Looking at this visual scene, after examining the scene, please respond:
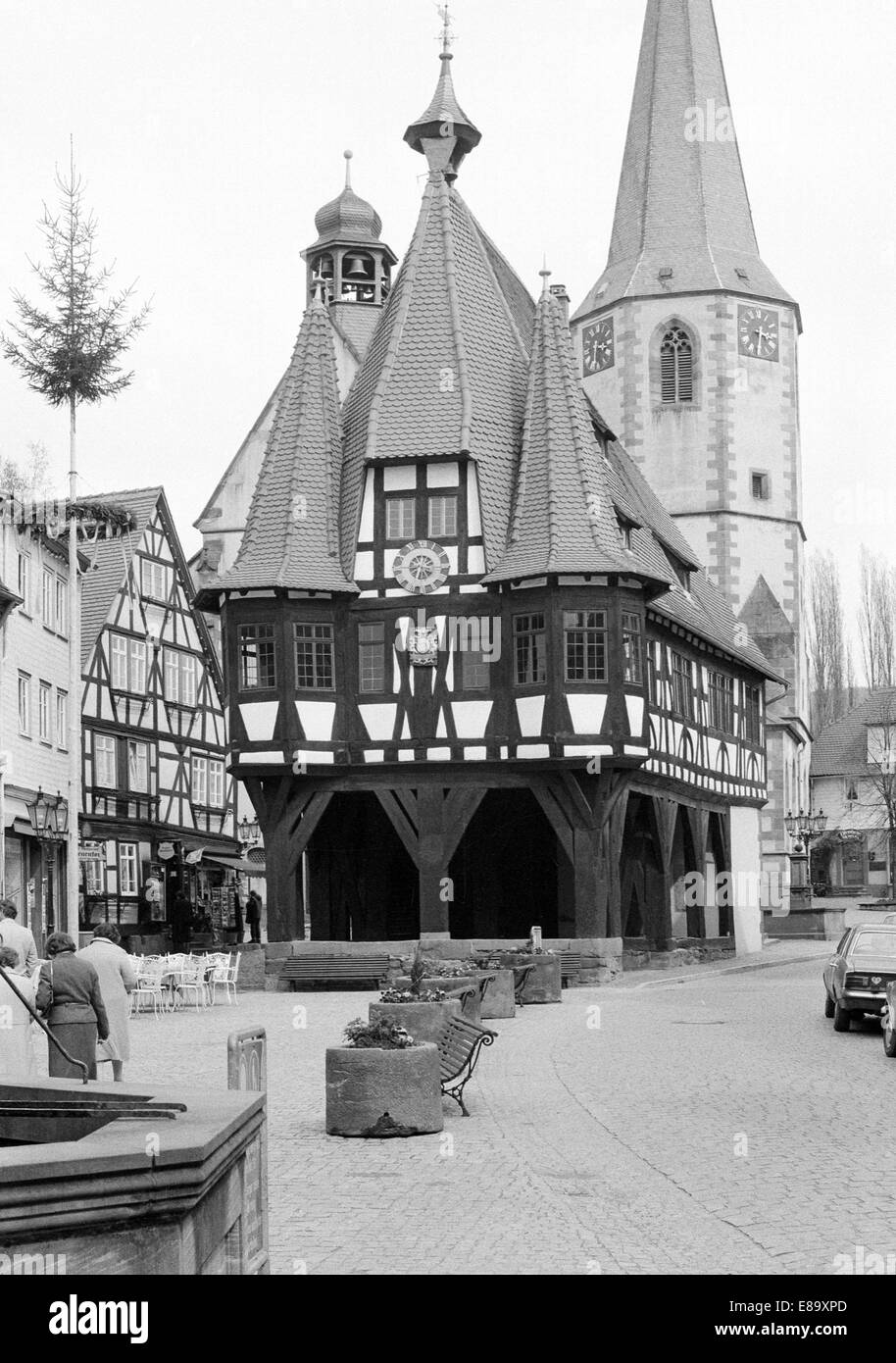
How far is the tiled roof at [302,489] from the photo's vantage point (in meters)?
36.7

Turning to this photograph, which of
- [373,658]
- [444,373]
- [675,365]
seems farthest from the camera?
[675,365]

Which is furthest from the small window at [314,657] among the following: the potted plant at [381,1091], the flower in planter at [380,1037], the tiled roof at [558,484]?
the potted plant at [381,1091]

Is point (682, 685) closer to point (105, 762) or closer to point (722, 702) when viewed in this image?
point (722, 702)

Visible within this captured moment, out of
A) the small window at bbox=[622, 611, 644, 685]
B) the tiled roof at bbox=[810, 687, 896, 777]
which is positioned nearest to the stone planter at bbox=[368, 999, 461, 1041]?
the small window at bbox=[622, 611, 644, 685]

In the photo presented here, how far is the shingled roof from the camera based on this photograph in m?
35.9

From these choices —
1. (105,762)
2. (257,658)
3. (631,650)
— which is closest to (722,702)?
(631,650)

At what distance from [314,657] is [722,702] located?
1440 cm

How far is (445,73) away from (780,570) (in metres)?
24.8

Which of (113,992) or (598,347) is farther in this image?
(598,347)

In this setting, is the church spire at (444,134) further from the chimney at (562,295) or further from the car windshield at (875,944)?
the car windshield at (875,944)

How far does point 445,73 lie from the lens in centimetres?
4706

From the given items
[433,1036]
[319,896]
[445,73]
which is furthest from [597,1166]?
[445,73]

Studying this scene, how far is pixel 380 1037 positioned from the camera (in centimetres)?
1393

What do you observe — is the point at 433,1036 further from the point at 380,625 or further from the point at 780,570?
the point at 780,570
